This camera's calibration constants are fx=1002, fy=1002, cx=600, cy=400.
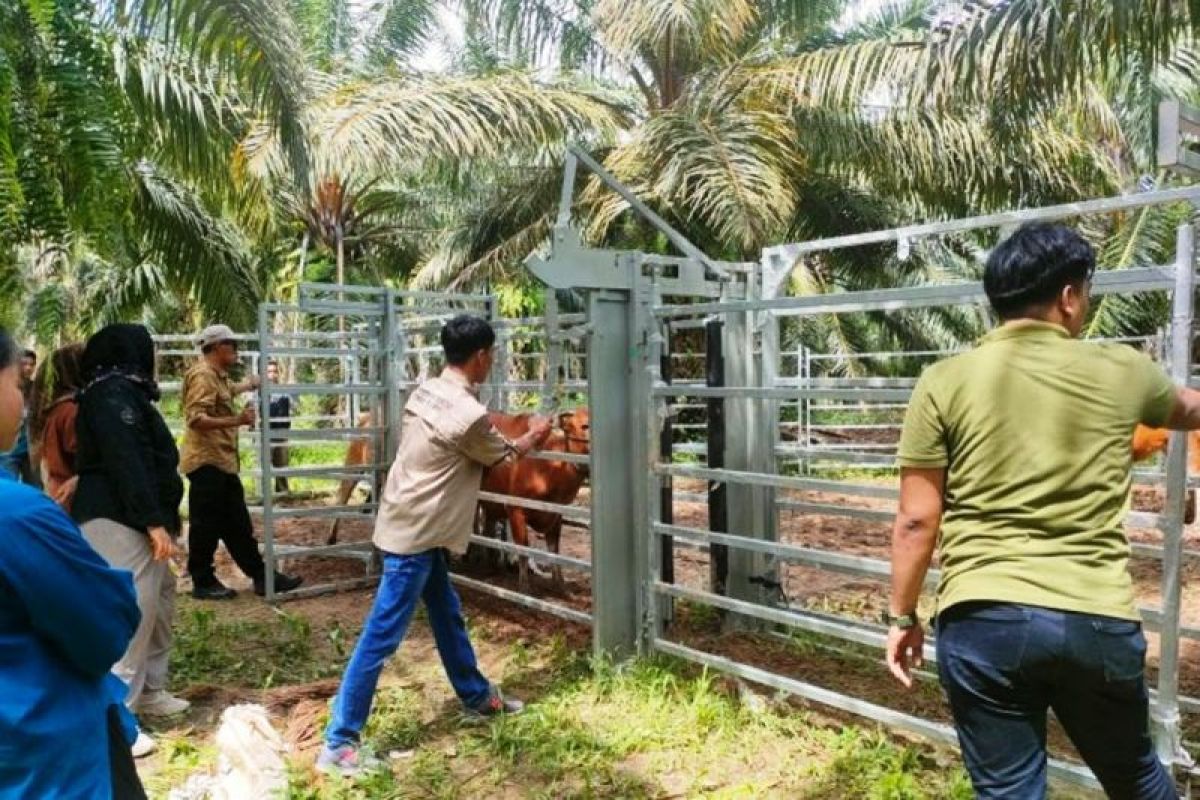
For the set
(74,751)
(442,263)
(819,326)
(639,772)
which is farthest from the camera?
(819,326)

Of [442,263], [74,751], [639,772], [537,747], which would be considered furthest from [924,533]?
[442,263]

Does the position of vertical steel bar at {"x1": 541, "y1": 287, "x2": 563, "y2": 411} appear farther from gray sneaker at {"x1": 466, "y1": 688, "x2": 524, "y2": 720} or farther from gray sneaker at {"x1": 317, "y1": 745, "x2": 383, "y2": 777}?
gray sneaker at {"x1": 317, "y1": 745, "x2": 383, "y2": 777}

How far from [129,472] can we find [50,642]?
235cm

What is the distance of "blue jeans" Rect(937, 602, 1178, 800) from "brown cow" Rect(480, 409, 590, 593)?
4.11m

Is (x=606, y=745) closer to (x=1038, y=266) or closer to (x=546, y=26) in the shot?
(x=1038, y=266)

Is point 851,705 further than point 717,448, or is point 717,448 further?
point 717,448

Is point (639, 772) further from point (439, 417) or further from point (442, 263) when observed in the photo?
point (442, 263)

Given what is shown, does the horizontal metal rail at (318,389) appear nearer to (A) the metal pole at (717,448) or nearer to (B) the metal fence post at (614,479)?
(B) the metal fence post at (614,479)

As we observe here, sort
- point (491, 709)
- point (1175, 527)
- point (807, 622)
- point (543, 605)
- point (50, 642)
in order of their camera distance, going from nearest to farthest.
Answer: point (50, 642)
point (1175, 527)
point (807, 622)
point (491, 709)
point (543, 605)

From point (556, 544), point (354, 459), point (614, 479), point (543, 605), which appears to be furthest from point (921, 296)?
point (354, 459)

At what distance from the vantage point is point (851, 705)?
3.83 meters

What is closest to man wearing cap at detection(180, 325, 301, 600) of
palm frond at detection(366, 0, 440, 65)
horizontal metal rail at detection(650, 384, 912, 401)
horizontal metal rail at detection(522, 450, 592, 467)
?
horizontal metal rail at detection(522, 450, 592, 467)

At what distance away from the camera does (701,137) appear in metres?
10.6

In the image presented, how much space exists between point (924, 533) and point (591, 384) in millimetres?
2560
